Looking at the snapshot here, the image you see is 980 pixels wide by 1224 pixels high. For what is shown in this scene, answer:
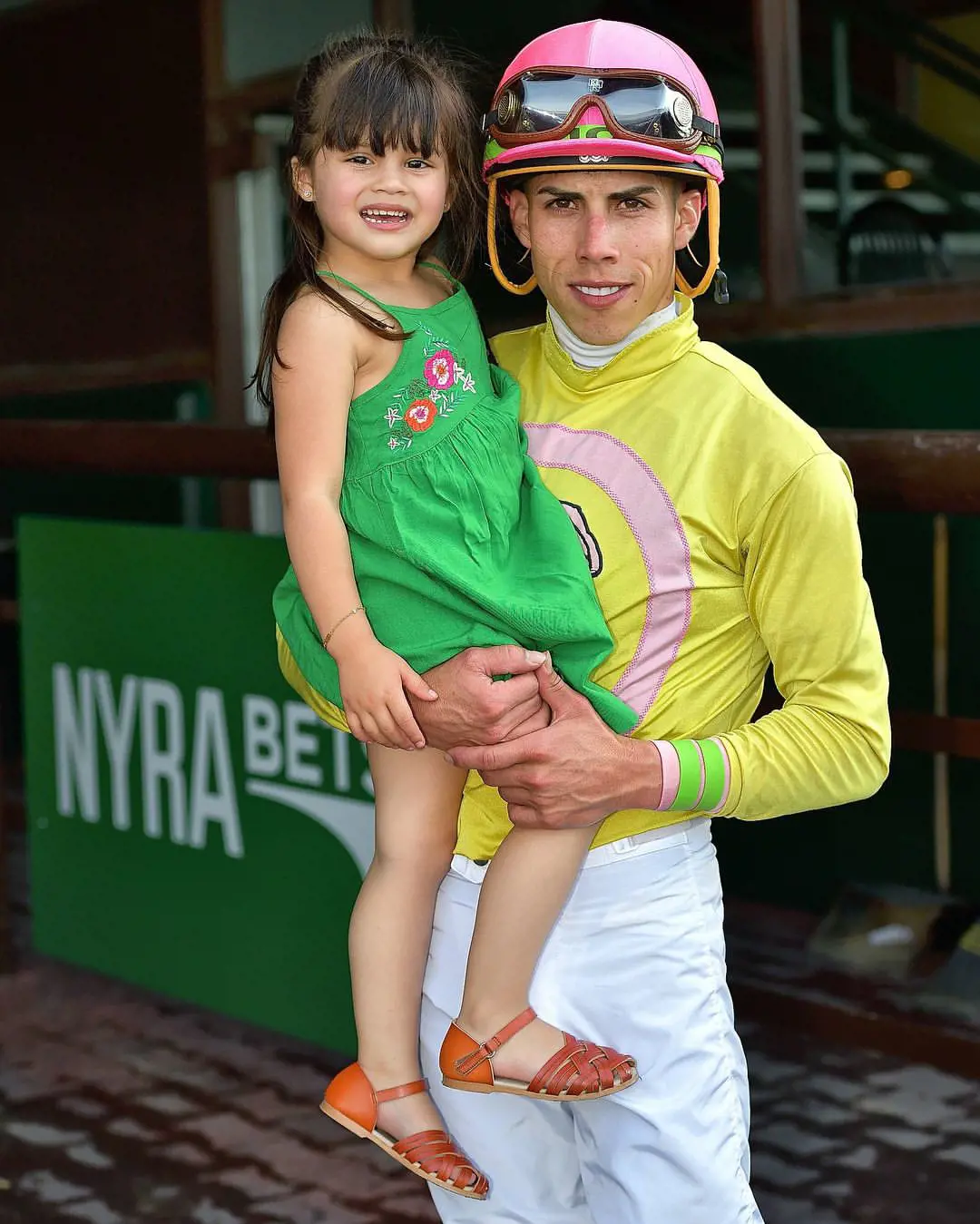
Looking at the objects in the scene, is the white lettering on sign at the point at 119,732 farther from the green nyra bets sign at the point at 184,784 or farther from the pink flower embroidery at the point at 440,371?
the pink flower embroidery at the point at 440,371

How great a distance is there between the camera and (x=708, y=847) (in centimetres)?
200

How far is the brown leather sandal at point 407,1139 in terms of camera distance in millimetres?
1930

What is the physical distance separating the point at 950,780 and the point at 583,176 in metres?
2.78

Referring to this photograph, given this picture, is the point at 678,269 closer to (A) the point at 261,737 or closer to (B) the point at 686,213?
(B) the point at 686,213

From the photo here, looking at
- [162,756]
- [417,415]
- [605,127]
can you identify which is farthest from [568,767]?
[162,756]

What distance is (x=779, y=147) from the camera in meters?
4.28

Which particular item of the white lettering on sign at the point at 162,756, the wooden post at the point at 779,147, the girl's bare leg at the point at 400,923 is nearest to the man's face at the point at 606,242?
the girl's bare leg at the point at 400,923

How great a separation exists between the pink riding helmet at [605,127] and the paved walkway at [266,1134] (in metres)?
1.66

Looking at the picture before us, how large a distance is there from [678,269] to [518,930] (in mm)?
751

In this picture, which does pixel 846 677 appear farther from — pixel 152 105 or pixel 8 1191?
pixel 152 105

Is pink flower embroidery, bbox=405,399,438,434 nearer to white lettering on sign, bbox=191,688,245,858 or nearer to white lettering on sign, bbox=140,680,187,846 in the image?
white lettering on sign, bbox=191,688,245,858

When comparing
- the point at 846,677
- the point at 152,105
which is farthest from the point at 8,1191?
the point at 152,105

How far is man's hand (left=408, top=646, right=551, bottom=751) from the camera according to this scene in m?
1.81

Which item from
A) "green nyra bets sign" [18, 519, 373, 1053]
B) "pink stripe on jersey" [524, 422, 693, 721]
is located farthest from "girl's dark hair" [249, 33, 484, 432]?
"green nyra bets sign" [18, 519, 373, 1053]
